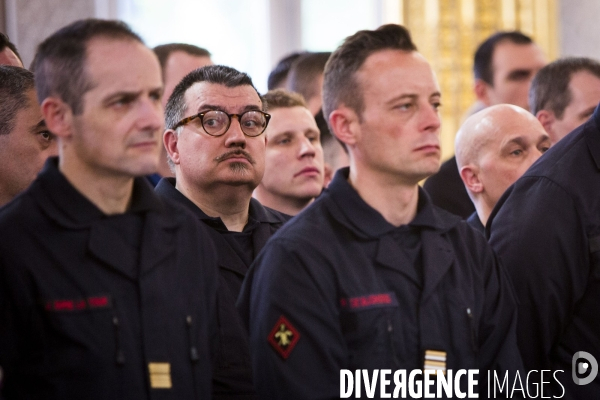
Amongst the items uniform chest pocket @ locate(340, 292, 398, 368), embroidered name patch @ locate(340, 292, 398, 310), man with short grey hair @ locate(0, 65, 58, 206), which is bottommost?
uniform chest pocket @ locate(340, 292, 398, 368)

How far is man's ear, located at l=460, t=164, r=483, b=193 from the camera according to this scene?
312cm

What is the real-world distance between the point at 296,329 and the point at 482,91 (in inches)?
114

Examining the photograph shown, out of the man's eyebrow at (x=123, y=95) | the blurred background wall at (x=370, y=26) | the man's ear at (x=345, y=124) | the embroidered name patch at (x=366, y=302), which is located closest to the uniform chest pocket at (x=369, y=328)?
the embroidered name patch at (x=366, y=302)

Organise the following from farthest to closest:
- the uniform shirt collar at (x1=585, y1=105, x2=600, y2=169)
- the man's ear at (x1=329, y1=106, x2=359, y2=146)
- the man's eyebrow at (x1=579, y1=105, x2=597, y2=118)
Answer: the man's eyebrow at (x1=579, y1=105, x2=597, y2=118), the uniform shirt collar at (x1=585, y1=105, x2=600, y2=169), the man's ear at (x1=329, y1=106, x2=359, y2=146)

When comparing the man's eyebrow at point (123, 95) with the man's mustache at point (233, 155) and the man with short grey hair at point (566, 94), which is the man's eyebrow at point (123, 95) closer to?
the man's mustache at point (233, 155)

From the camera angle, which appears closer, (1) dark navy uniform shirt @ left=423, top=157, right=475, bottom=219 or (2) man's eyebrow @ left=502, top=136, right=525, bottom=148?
(2) man's eyebrow @ left=502, top=136, right=525, bottom=148

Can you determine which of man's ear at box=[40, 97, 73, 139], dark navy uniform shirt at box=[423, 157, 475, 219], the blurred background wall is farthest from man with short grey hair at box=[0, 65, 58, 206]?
the blurred background wall

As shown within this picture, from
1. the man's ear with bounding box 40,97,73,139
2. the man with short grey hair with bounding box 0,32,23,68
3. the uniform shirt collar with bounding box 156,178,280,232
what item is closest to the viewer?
the man's ear with bounding box 40,97,73,139

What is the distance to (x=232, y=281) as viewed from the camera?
2469 mm

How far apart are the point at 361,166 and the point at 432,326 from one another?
464 mm

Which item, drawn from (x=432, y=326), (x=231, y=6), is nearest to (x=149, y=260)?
(x=432, y=326)

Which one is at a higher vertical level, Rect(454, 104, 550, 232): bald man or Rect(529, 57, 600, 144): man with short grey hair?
Rect(529, 57, 600, 144): man with short grey hair

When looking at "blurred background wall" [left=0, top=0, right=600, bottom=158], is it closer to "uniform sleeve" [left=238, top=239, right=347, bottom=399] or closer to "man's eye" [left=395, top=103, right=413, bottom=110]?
"man's eye" [left=395, top=103, right=413, bottom=110]

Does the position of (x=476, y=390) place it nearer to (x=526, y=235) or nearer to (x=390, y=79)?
(x=526, y=235)
